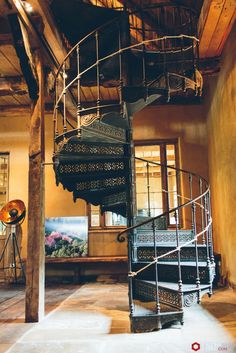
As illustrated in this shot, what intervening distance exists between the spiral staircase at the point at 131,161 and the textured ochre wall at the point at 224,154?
0.73 m

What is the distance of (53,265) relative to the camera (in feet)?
24.6

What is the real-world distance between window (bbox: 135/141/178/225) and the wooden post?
3.54 metres

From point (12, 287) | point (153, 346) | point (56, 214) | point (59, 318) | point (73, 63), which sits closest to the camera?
point (153, 346)

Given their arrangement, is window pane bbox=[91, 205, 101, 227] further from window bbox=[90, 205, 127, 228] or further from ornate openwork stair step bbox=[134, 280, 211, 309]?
ornate openwork stair step bbox=[134, 280, 211, 309]

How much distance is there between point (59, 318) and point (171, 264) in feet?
5.03

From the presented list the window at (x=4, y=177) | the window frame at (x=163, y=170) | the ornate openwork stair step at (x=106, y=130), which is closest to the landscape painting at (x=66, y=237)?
the window frame at (x=163, y=170)

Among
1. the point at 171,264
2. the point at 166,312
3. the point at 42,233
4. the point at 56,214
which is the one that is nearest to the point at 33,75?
the point at 42,233

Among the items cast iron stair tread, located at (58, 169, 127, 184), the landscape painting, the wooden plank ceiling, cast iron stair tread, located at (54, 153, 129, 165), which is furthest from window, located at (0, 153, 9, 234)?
cast iron stair tread, located at (54, 153, 129, 165)

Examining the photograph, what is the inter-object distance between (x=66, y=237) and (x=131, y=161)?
3.18 meters

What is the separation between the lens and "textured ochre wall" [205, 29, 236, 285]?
5328 millimetres

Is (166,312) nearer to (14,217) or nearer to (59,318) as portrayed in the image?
(59,318)

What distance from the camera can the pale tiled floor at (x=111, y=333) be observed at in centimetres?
298

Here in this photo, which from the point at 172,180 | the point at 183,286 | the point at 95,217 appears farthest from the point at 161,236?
the point at 95,217

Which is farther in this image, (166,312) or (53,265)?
(53,265)
